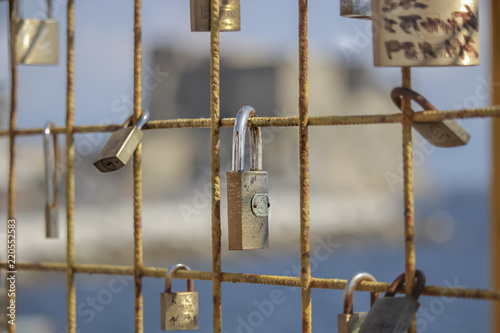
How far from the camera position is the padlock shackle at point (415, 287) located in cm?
81

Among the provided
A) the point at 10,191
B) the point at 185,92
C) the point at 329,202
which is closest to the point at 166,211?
the point at 185,92

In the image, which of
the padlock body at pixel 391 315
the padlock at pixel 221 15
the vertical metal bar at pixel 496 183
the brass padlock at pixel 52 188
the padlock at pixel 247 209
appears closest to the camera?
the padlock body at pixel 391 315

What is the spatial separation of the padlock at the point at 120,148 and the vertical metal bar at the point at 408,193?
37 centimetres

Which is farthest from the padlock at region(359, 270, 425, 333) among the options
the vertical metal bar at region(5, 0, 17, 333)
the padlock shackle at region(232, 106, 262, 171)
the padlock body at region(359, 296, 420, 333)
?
the vertical metal bar at region(5, 0, 17, 333)

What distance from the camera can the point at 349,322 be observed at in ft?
2.82

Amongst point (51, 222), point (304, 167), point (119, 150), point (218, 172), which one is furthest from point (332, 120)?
point (51, 222)

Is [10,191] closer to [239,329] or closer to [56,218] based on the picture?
[56,218]

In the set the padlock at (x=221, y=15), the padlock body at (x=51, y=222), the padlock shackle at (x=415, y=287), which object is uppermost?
the padlock at (x=221, y=15)

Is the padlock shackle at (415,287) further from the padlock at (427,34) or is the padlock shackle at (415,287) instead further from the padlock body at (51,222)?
the padlock body at (51,222)

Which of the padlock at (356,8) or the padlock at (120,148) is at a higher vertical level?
the padlock at (356,8)

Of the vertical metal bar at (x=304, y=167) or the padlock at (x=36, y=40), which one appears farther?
the padlock at (x=36, y=40)

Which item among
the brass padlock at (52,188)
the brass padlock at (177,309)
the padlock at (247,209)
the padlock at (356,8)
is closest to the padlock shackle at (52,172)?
the brass padlock at (52,188)

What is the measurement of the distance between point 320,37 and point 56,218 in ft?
93.8

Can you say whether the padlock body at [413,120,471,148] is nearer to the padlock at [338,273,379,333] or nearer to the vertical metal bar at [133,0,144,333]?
the padlock at [338,273,379,333]
